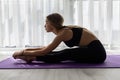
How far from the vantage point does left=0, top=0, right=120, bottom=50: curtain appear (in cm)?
380

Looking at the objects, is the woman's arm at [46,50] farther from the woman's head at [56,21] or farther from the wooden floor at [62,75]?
the wooden floor at [62,75]

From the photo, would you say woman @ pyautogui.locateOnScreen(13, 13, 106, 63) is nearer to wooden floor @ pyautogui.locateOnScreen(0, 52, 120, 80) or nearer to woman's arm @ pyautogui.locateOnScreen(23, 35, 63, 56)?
woman's arm @ pyautogui.locateOnScreen(23, 35, 63, 56)

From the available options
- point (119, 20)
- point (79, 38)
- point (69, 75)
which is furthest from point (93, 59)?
point (119, 20)

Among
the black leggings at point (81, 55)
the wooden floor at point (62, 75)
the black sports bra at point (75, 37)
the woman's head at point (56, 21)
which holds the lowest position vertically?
the wooden floor at point (62, 75)

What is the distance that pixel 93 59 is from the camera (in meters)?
2.61

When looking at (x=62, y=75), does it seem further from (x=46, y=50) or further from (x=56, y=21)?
(x=56, y=21)

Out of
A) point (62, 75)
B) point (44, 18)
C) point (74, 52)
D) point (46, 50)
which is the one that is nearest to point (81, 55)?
point (74, 52)

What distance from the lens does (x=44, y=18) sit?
382 centimetres

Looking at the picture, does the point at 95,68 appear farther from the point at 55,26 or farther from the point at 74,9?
the point at 74,9

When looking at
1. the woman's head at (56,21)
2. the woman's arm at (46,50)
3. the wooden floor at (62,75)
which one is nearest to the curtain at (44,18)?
the woman's head at (56,21)

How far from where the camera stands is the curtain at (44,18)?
3.80 metres

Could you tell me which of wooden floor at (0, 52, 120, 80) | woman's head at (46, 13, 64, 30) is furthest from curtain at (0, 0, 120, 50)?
wooden floor at (0, 52, 120, 80)

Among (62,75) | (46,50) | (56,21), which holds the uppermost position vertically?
(56,21)

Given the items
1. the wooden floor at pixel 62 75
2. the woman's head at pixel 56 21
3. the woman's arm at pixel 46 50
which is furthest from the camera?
the woman's head at pixel 56 21
